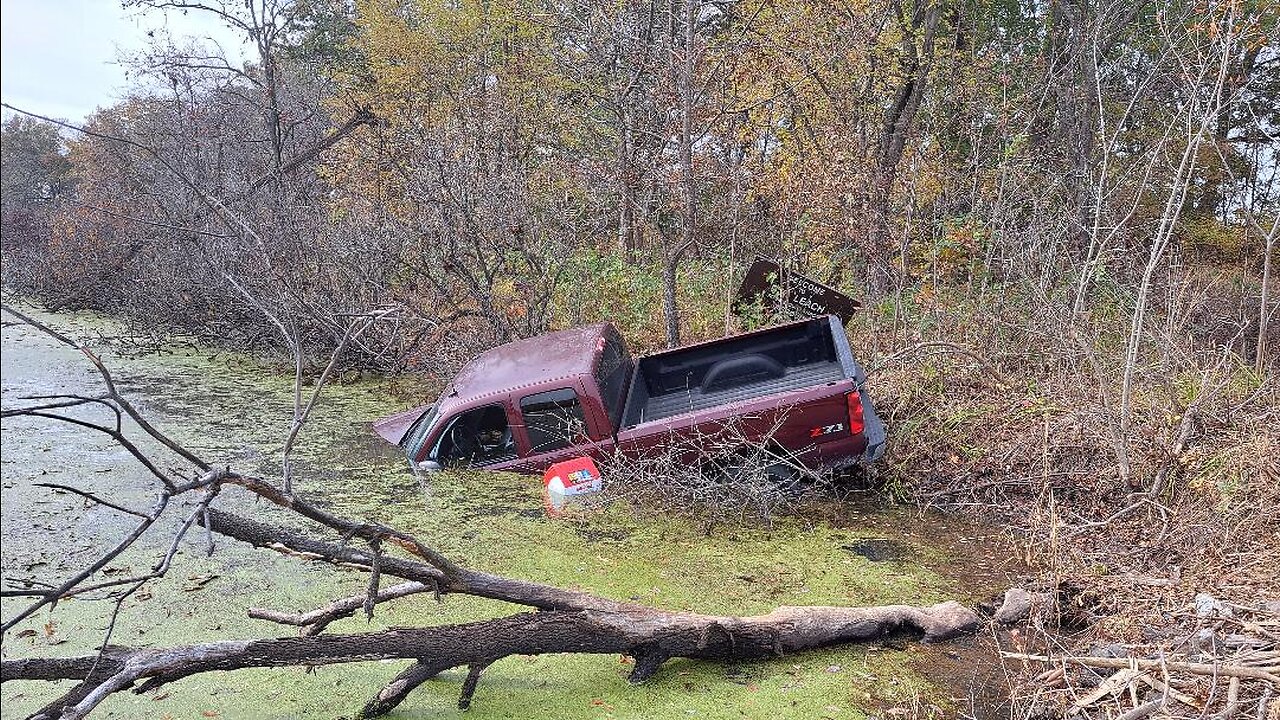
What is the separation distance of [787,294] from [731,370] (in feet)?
6.15

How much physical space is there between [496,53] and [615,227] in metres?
5.75

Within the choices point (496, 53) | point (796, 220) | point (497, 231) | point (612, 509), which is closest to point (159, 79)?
point (496, 53)

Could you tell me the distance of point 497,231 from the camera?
10.5 metres

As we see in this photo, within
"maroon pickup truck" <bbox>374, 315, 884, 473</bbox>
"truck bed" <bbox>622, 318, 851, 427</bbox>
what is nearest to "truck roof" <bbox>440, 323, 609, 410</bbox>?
"maroon pickup truck" <bbox>374, 315, 884, 473</bbox>

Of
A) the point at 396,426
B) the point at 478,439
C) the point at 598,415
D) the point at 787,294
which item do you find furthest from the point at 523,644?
the point at 787,294

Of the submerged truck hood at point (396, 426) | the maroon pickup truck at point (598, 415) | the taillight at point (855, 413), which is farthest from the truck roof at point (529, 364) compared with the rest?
the taillight at point (855, 413)

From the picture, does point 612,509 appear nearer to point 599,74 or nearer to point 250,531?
point 250,531

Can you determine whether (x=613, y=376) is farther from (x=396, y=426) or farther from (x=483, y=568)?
(x=396, y=426)

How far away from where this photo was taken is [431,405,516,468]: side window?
682cm

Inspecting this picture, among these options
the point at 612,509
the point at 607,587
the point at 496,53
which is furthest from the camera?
the point at 496,53

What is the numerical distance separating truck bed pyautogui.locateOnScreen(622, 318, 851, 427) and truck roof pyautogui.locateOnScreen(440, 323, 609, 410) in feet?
2.19

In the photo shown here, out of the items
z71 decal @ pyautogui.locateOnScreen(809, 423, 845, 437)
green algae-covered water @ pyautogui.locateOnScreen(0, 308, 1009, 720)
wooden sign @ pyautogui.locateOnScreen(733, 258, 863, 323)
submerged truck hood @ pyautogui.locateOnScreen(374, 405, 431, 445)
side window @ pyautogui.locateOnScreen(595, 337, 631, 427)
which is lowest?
green algae-covered water @ pyautogui.locateOnScreen(0, 308, 1009, 720)

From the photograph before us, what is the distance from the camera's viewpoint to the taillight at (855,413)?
21.4 feet

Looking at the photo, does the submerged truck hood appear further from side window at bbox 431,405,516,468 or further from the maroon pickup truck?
side window at bbox 431,405,516,468
